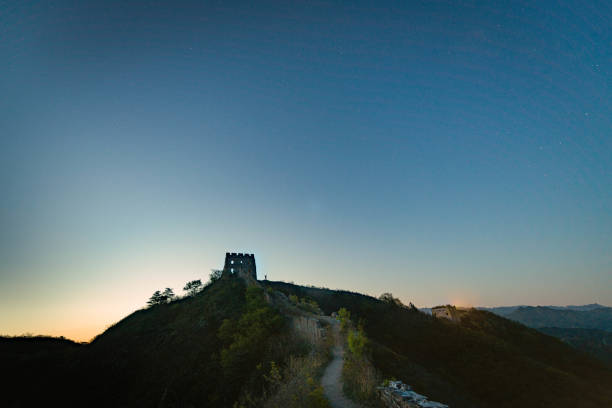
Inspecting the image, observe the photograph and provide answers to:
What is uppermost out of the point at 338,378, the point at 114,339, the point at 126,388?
the point at 338,378

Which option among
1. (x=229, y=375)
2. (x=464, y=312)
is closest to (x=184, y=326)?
(x=229, y=375)

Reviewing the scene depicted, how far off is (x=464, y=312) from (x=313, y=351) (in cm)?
5965

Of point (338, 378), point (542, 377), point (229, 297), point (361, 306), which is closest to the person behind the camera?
point (338, 378)

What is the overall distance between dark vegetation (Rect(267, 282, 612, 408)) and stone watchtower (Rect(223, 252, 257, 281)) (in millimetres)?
22412

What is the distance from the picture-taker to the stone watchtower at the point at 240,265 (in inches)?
2055

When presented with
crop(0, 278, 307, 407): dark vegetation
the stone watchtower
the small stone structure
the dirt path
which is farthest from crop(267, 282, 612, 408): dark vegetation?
the stone watchtower

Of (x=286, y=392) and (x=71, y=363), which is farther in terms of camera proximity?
(x=71, y=363)

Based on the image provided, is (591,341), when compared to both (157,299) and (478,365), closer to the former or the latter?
(478,365)

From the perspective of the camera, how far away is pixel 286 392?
31.9 feet

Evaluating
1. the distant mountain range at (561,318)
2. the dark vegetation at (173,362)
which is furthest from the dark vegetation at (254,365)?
the distant mountain range at (561,318)

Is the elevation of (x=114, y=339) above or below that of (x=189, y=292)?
below

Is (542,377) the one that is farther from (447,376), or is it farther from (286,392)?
(286,392)

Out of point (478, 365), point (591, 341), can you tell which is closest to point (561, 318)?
point (591, 341)

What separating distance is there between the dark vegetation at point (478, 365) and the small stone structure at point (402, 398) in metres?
3.13
